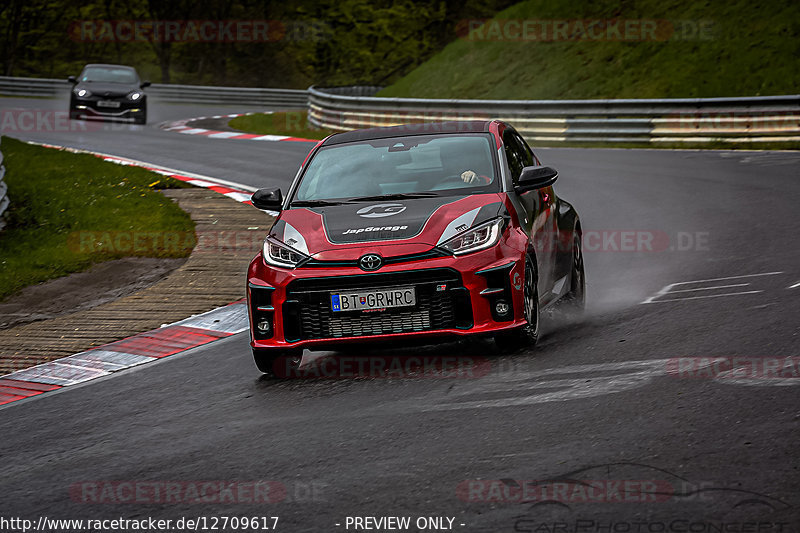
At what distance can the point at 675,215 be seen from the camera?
13297 millimetres

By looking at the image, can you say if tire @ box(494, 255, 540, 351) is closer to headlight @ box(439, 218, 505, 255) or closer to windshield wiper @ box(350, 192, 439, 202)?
headlight @ box(439, 218, 505, 255)

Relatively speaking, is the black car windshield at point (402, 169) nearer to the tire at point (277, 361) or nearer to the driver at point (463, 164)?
the driver at point (463, 164)

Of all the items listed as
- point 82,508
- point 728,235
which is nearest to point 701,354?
point 82,508

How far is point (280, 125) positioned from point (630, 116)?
11808 millimetres

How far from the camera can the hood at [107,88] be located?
2920cm

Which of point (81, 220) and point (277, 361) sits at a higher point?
point (81, 220)

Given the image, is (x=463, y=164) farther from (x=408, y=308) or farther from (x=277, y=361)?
(x=277, y=361)

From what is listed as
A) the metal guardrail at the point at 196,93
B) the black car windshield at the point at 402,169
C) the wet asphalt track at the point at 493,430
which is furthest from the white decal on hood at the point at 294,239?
the metal guardrail at the point at 196,93

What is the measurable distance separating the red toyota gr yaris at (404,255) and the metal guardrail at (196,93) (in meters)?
32.5

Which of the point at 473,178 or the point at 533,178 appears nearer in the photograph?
the point at 533,178

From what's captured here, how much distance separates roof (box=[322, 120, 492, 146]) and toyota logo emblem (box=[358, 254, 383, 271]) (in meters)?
1.79

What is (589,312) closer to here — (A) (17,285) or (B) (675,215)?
(B) (675,215)

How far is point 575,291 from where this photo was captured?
29.1 feet

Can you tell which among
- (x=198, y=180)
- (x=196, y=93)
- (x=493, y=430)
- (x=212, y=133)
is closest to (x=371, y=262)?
(x=493, y=430)
